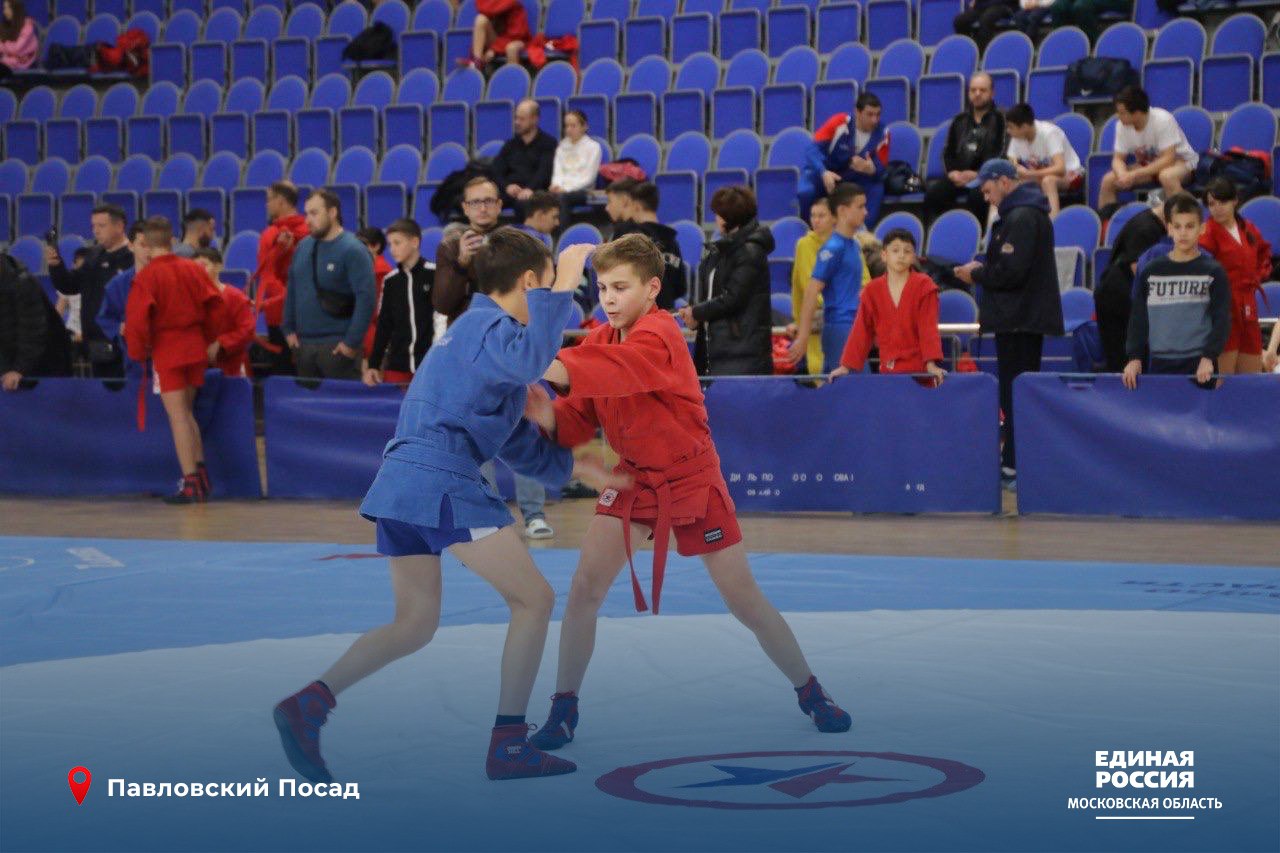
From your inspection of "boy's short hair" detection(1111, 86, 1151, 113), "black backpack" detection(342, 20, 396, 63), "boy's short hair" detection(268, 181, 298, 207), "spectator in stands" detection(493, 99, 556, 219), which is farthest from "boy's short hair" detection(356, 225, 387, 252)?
"boy's short hair" detection(1111, 86, 1151, 113)

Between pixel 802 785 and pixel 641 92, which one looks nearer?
pixel 802 785

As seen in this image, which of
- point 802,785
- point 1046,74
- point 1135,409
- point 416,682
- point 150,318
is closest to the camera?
point 802,785

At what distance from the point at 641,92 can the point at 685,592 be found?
8.69 meters

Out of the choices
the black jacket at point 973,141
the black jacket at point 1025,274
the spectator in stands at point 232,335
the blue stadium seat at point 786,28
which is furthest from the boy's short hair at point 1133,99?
the spectator in stands at point 232,335

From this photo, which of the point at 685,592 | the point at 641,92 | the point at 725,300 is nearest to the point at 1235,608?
the point at 685,592

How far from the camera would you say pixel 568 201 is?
13406 mm

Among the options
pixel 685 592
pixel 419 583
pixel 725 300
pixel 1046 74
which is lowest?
pixel 685 592

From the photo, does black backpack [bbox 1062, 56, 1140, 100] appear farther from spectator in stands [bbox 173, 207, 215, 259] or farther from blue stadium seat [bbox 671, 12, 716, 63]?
spectator in stands [bbox 173, 207, 215, 259]

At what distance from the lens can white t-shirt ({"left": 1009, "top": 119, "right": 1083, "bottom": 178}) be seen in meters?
11.9

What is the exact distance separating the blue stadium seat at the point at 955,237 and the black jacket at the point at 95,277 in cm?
572

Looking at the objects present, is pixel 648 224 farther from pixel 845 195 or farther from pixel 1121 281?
pixel 1121 281

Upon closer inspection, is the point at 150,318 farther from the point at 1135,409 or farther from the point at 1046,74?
the point at 1046,74

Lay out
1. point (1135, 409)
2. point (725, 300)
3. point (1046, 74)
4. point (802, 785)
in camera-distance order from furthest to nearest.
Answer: point (1046, 74), point (725, 300), point (1135, 409), point (802, 785)

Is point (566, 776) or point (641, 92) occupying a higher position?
point (641, 92)
